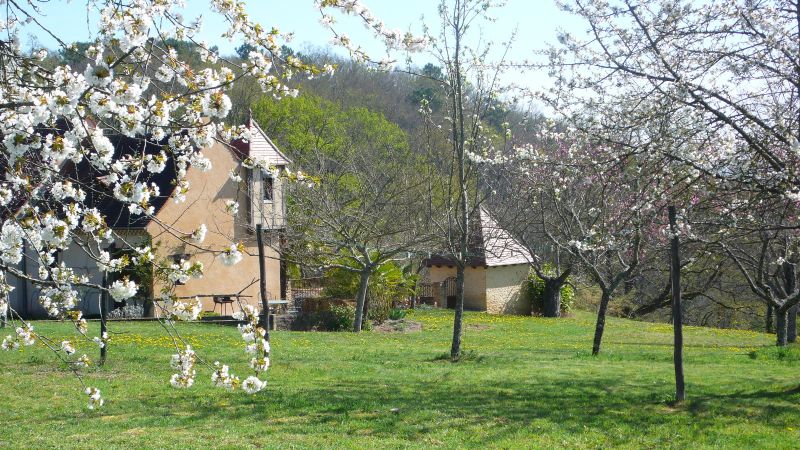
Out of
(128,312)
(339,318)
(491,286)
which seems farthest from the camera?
(491,286)

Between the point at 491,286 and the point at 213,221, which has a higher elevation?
the point at 213,221

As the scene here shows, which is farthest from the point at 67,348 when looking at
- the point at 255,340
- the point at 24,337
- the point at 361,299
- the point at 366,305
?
the point at 366,305

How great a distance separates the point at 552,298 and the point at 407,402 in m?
24.5

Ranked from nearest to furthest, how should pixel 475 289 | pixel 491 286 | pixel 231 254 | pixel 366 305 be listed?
pixel 231 254 < pixel 366 305 < pixel 491 286 < pixel 475 289

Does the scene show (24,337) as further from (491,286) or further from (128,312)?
(491,286)

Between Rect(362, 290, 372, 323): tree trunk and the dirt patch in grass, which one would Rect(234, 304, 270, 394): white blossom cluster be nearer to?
the dirt patch in grass

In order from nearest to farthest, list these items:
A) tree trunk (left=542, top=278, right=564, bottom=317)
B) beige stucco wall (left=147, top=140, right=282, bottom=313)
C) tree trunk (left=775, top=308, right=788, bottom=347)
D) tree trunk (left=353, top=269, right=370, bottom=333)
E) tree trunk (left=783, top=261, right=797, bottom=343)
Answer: tree trunk (left=775, top=308, right=788, bottom=347) < tree trunk (left=783, top=261, right=797, bottom=343) < tree trunk (left=353, top=269, right=370, bottom=333) < beige stucco wall (left=147, top=140, right=282, bottom=313) < tree trunk (left=542, top=278, right=564, bottom=317)

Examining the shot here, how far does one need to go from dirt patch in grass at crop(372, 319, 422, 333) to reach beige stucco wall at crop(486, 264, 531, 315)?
8229mm

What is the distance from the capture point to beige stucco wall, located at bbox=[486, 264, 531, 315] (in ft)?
114

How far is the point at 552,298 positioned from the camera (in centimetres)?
3369

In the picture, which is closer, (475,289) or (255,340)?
(255,340)

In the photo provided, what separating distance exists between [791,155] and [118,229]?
65.0 feet

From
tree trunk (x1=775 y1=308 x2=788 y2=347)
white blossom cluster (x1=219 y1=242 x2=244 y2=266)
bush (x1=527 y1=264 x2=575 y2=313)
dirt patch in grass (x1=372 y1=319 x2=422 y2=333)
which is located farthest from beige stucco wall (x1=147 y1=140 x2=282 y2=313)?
white blossom cluster (x1=219 y1=242 x2=244 y2=266)

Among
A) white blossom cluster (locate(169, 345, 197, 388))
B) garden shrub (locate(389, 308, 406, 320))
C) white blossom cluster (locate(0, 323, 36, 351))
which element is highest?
Answer: white blossom cluster (locate(0, 323, 36, 351))
